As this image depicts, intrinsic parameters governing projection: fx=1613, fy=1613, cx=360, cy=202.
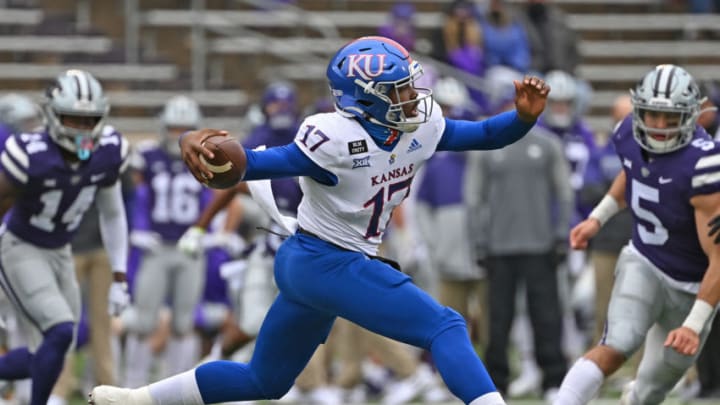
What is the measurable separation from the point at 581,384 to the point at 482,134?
1.14 metres

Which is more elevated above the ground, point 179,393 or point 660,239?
point 660,239

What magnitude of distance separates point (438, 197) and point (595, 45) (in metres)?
5.81

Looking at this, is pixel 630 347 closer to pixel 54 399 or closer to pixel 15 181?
pixel 15 181

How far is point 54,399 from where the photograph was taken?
8820mm

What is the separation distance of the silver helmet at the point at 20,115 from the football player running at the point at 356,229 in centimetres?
494

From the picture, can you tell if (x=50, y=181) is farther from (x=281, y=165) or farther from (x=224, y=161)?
(x=224, y=161)

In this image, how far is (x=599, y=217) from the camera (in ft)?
22.7

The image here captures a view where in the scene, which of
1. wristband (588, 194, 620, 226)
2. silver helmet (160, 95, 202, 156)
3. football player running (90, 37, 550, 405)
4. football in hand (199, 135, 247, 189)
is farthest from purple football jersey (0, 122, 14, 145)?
football in hand (199, 135, 247, 189)

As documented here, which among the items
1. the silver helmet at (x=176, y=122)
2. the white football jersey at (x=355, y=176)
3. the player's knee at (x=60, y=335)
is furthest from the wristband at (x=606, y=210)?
the silver helmet at (x=176, y=122)

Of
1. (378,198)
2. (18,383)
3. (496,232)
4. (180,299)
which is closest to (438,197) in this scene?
(496,232)

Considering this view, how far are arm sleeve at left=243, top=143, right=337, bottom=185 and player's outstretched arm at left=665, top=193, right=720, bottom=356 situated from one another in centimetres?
148

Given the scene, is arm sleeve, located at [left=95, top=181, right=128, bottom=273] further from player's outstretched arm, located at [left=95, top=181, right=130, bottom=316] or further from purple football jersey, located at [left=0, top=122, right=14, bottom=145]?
purple football jersey, located at [left=0, top=122, right=14, bottom=145]

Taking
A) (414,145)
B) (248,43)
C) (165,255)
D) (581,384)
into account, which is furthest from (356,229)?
(248,43)

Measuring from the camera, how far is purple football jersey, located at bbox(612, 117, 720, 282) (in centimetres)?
641
